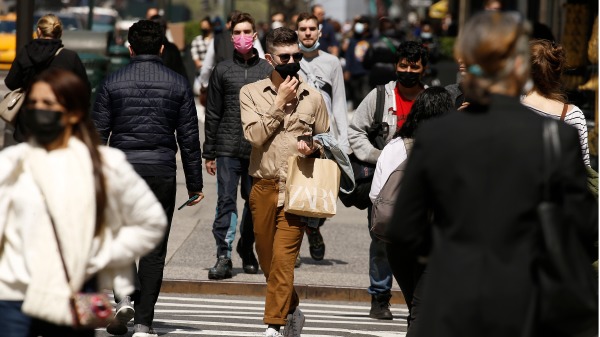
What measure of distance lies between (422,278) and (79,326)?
267 cm

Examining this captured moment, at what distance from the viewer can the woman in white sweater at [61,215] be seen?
491cm

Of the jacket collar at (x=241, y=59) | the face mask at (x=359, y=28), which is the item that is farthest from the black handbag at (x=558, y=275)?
the face mask at (x=359, y=28)

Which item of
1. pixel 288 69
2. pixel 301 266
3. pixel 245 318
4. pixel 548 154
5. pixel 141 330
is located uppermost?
pixel 548 154

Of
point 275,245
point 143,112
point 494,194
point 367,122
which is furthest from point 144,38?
point 494,194

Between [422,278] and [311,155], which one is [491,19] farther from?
[311,155]

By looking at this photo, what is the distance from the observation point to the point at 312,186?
8.41 meters

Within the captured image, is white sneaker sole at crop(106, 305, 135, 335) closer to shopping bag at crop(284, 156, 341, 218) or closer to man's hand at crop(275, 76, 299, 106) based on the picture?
shopping bag at crop(284, 156, 341, 218)

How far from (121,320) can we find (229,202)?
2.96 m

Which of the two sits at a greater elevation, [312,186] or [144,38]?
[144,38]

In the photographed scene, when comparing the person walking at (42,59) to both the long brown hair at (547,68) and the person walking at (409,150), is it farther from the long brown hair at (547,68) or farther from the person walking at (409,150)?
the long brown hair at (547,68)

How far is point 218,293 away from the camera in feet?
36.3

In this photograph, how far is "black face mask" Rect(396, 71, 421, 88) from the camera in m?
9.20

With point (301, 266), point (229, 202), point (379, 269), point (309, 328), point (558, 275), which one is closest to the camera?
point (558, 275)

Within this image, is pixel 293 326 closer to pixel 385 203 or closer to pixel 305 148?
pixel 305 148
